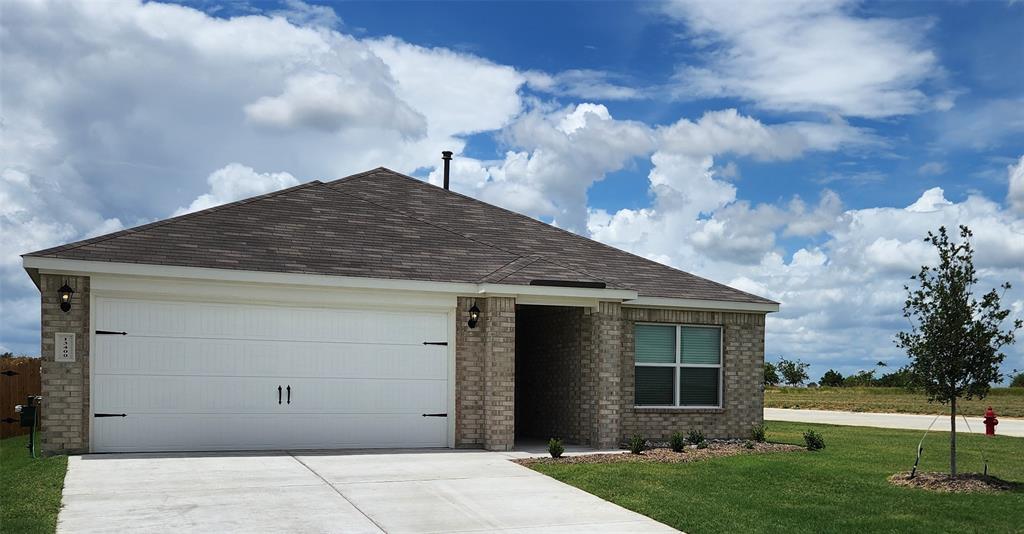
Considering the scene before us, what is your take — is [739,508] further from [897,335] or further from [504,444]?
[504,444]

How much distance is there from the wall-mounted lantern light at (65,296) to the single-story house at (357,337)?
0.10 ft

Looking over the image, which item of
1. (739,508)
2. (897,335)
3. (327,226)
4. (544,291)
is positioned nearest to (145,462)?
(327,226)

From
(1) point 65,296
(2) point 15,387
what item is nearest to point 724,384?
(1) point 65,296

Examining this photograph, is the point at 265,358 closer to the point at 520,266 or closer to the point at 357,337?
the point at 357,337

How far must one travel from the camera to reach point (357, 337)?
15.3 meters

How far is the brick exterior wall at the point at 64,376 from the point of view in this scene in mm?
13594

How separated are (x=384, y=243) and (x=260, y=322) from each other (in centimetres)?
284

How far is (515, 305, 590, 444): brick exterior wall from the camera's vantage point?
56.0 ft

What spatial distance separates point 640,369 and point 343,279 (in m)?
5.96

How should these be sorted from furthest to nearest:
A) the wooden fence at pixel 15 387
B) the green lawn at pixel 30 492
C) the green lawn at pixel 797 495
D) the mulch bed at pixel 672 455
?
the wooden fence at pixel 15 387 → the mulch bed at pixel 672 455 → the green lawn at pixel 797 495 → the green lawn at pixel 30 492

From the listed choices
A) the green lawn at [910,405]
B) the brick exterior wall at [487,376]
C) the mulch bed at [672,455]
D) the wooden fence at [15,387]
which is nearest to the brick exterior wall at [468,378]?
the brick exterior wall at [487,376]

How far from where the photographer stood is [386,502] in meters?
10.2

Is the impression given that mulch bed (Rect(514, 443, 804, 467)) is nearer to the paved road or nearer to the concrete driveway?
the concrete driveway

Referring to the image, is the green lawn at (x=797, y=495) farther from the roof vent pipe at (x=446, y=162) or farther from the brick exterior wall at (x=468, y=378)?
the roof vent pipe at (x=446, y=162)
